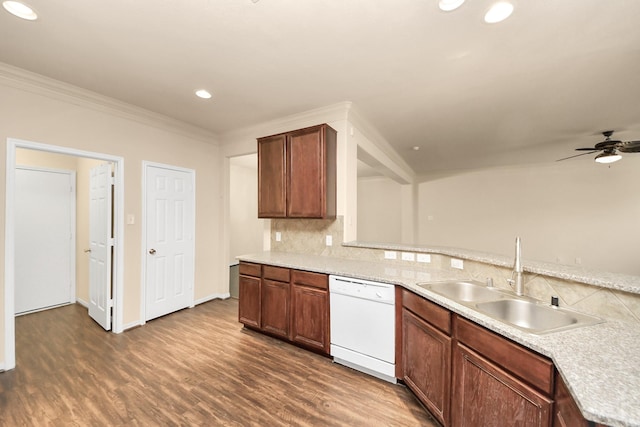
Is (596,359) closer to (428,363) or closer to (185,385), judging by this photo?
(428,363)

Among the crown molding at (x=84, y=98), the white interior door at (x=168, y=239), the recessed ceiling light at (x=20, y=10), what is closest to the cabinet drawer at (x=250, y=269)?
the white interior door at (x=168, y=239)

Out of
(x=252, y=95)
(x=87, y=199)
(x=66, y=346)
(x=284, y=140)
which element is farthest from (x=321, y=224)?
(x=87, y=199)

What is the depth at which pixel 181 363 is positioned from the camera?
2500 mm

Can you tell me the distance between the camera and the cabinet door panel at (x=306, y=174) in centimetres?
299

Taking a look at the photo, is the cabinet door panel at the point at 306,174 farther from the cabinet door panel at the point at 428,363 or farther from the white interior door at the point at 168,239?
the white interior door at the point at 168,239

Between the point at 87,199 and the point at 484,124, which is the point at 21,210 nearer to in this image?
the point at 87,199

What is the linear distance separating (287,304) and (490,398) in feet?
6.28

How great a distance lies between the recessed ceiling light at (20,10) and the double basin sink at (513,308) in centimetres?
332

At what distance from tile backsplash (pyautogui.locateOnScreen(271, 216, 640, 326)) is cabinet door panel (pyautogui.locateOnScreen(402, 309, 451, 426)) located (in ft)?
2.23

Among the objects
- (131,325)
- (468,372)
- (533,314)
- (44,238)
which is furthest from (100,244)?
(533,314)

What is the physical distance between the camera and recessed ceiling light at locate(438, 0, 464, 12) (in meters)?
1.60

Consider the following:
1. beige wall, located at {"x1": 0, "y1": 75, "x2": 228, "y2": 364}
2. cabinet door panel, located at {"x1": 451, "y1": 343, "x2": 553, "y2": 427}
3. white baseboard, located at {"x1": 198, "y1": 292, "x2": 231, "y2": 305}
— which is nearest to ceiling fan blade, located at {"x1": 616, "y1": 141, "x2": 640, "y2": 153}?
cabinet door panel, located at {"x1": 451, "y1": 343, "x2": 553, "y2": 427}

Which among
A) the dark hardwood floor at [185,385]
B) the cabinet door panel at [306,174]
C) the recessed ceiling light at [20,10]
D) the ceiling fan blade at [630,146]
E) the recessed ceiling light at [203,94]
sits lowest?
the dark hardwood floor at [185,385]

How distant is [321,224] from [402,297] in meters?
1.52
